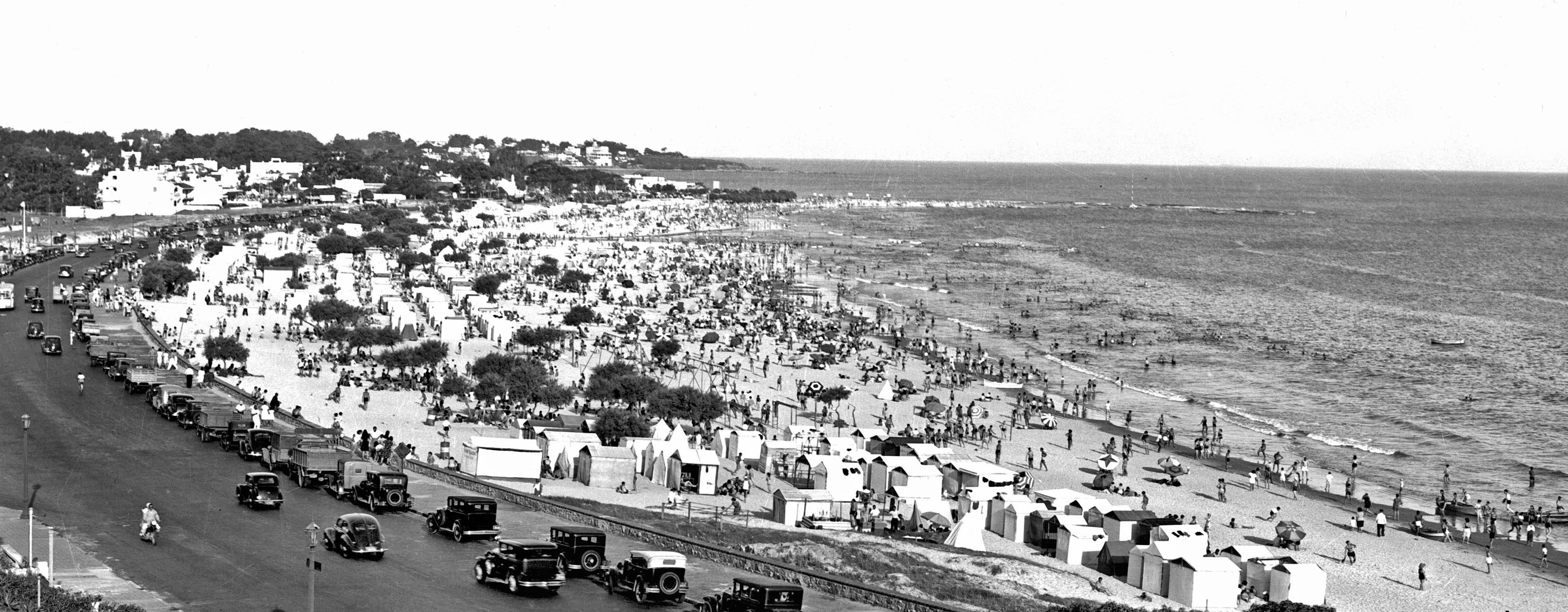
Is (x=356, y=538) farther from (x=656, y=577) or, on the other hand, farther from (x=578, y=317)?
(x=578, y=317)

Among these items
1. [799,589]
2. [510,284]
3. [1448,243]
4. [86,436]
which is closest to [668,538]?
[799,589]

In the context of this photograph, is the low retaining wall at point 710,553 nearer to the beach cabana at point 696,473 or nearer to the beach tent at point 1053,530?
the beach cabana at point 696,473

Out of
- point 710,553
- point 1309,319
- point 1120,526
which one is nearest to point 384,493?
point 710,553

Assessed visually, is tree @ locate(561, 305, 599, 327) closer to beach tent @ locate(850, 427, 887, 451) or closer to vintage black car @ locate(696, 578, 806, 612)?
beach tent @ locate(850, 427, 887, 451)

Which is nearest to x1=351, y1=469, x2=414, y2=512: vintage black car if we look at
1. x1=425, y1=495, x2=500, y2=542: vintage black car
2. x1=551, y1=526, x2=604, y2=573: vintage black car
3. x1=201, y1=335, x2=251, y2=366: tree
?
x1=425, y1=495, x2=500, y2=542: vintage black car

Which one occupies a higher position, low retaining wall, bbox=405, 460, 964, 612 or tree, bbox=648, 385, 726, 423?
low retaining wall, bbox=405, 460, 964, 612
